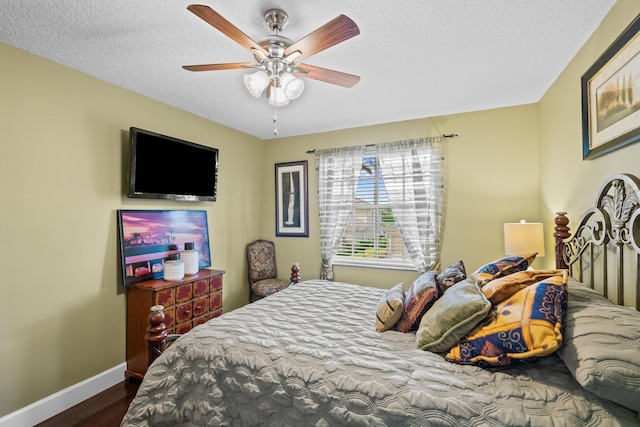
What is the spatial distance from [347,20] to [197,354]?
1828mm

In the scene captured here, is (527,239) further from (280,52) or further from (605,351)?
(280,52)

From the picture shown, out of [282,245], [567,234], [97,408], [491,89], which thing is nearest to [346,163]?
[282,245]

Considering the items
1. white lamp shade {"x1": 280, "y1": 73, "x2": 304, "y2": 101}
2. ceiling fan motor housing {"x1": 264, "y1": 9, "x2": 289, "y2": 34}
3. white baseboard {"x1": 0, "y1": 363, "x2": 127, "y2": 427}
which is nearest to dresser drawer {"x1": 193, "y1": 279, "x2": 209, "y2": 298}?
white baseboard {"x1": 0, "y1": 363, "x2": 127, "y2": 427}

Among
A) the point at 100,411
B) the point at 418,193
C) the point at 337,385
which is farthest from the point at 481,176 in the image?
the point at 100,411

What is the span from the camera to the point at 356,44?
79.4 inches

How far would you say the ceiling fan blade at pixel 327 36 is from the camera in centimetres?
140

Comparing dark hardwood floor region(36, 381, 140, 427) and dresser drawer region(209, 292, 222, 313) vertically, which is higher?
dresser drawer region(209, 292, 222, 313)

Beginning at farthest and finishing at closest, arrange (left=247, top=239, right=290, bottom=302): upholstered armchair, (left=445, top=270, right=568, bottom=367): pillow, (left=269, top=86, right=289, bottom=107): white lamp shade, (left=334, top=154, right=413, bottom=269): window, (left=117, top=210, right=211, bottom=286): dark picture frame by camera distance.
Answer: (left=247, top=239, right=290, bottom=302): upholstered armchair, (left=334, top=154, right=413, bottom=269): window, (left=117, top=210, right=211, bottom=286): dark picture frame, (left=269, top=86, right=289, bottom=107): white lamp shade, (left=445, top=270, right=568, bottom=367): pillow

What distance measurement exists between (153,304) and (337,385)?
198 cm

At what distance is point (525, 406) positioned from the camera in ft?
3.41

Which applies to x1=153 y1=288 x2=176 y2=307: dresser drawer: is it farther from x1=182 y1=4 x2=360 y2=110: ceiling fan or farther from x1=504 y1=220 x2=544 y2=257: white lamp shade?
x1=504 y1=220 x2=544 y2=257: white lamp shade

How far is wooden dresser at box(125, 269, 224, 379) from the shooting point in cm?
255

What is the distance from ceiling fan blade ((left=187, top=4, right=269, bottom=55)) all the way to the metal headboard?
82.0 inches

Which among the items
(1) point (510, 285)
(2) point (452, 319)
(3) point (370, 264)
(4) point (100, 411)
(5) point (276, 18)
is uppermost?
(5) point (276, 18)
